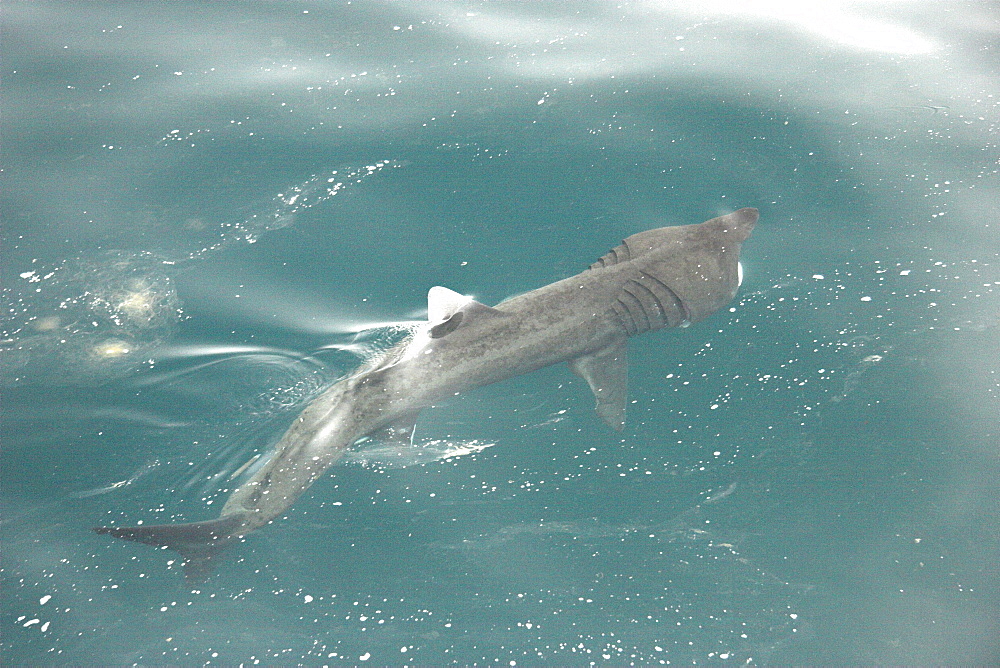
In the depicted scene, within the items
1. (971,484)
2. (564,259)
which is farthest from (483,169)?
(971,484)

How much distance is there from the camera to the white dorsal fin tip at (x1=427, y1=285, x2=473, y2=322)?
5776 millimetres

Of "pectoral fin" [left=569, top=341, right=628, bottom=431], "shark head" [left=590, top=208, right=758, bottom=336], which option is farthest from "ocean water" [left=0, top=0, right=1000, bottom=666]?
"shark head" [left=590, top=208, right=758, bottom=336]

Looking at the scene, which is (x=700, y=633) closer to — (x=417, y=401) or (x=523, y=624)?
(x=523, y=624)

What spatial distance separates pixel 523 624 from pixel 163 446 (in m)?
2.87

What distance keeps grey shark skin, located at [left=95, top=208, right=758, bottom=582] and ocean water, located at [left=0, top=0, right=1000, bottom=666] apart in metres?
0.20

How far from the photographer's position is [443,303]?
5.83 meters

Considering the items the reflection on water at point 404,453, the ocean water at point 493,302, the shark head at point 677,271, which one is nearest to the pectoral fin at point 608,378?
the ocean water at point 493,302

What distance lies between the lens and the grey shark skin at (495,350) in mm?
5188

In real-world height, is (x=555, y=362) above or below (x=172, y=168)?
below

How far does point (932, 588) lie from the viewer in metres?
5.18

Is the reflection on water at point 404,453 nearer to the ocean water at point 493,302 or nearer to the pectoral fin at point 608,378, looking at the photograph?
the ocean water at point 493,302

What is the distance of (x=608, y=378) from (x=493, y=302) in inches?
46.1

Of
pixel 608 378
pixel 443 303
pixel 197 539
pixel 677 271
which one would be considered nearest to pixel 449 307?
pixel 443 303

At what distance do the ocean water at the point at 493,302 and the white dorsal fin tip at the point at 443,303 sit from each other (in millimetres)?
436
